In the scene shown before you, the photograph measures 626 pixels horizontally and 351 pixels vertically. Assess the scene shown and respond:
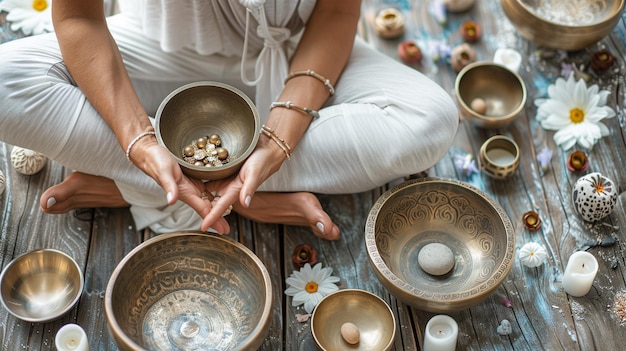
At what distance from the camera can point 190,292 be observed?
2.19m

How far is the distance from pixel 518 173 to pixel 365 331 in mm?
741

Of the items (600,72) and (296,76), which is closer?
(296,76)

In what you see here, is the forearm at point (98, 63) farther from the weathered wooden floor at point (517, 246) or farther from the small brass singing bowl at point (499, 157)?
the small brass singing bowl at point (499, 157)

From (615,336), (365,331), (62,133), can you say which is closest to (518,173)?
(615,336)

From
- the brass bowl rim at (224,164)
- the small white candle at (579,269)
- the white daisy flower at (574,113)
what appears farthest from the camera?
the white daisy flower at (574,113)

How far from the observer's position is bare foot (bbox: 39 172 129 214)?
2289mm

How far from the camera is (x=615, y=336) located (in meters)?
2.19

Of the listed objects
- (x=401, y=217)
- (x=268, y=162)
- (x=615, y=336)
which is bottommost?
(x=615, y=336)

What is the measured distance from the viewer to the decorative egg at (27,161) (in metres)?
2.45

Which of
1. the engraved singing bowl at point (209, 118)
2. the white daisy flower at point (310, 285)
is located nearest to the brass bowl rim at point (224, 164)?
the engraved singing bowl at point (209, 118)

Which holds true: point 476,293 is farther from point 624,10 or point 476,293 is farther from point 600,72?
point 624,10

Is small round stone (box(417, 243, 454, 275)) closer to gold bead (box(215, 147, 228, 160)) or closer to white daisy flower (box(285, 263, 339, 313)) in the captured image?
white daisy flower (box(285, 263, 339, 313))

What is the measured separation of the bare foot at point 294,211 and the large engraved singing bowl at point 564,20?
96 centimetres

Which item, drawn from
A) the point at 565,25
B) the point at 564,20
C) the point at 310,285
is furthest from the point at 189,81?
the point at 564,20
